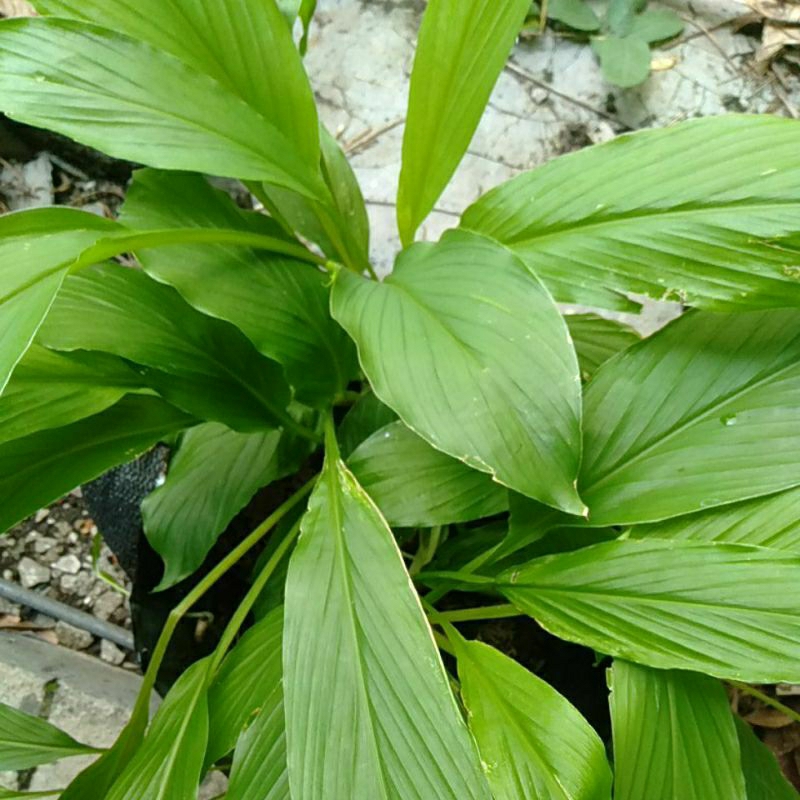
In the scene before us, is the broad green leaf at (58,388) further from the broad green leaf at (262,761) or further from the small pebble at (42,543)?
the small pebble at (42,543)

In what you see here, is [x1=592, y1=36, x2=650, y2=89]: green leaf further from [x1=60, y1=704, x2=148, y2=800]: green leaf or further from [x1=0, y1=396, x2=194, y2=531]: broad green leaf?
[x1=60, y1=704, x2=148, y2=800]: green leaf

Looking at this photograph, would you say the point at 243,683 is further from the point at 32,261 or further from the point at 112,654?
the point at 112,654

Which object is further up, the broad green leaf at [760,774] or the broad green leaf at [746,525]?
the broad green leaf at [746,525]

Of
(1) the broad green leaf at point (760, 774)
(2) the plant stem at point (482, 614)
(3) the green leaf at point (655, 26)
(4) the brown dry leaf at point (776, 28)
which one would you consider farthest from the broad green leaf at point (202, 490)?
(4) the brown dry leaf at point (776, 28)

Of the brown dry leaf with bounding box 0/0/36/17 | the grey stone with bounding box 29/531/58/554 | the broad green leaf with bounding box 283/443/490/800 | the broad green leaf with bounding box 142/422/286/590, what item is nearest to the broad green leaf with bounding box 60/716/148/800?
the broad green leaf with bounding box 142/422/286/590

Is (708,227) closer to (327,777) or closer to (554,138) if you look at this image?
(327,777)

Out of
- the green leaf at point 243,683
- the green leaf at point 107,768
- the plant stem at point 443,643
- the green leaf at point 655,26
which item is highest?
the green leaf at point 655,26

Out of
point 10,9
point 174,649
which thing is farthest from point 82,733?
point 10,9
